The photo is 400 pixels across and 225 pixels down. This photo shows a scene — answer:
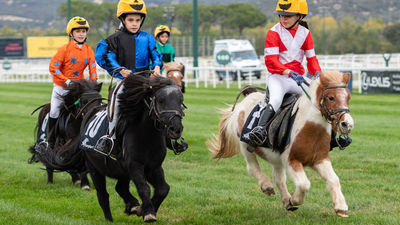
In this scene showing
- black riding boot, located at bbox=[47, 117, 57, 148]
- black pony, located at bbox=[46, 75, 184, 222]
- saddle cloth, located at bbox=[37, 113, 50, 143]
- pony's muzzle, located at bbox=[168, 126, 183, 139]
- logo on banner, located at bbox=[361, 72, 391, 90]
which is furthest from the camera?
logo on banner, located at bbox=[361, 72, 391, 90]

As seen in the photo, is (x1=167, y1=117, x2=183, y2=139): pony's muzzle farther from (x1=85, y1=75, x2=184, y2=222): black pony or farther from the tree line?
the tree line

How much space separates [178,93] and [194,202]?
8.33 feet

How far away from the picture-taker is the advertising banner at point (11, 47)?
76438 mm

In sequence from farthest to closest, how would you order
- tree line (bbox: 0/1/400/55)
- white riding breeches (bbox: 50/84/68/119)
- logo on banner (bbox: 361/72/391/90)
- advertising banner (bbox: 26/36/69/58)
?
1. tree line (bbox: 0/1/400/55)
2. advertising banner (bbox: 26/36/69/58)
3. logo on banner (bbox: 361/72/391/90)
4. white riding breeches (bbox: 50/84/68/119)

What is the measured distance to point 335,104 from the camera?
21.1ft

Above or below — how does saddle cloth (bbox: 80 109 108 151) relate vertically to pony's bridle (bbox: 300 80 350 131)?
below

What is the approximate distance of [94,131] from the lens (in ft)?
23.5

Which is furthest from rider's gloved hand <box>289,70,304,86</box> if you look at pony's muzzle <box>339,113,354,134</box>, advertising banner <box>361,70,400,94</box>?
advertising banner <box>361,70,400,94</box>

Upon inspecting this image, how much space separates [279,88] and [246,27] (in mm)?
137402

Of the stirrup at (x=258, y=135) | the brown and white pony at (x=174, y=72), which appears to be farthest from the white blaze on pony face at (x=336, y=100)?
the brown and white pony at (x=174, y=72)

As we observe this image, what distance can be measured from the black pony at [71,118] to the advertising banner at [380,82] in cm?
1707

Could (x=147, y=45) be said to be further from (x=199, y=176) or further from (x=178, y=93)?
(x=199, y=176)

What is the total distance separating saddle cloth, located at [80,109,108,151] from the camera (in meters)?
7.05

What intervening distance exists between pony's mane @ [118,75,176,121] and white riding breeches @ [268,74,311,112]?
1501 millimetres
